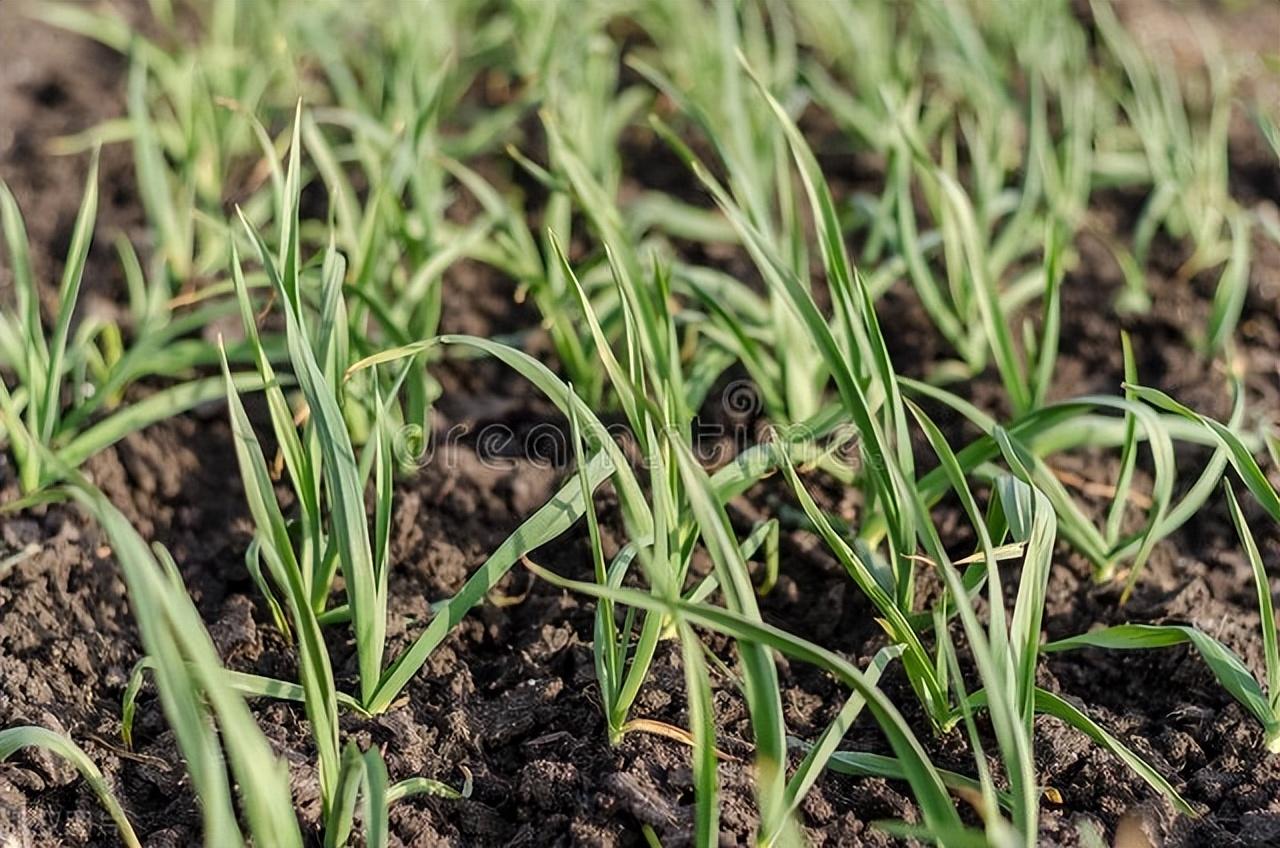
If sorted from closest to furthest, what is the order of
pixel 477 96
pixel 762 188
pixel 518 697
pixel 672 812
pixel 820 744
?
pixel 820 744, pixel 672 812, pixel 518 697, pixel 762 188, pixel 477 96

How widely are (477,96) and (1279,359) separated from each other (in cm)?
189

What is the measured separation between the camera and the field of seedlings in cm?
146

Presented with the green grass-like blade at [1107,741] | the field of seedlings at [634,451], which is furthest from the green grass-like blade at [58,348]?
the green grass-like blade at [1107,741]

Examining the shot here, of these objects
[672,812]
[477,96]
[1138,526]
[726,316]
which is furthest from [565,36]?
[672,812]

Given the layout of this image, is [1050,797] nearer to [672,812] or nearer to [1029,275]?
[672,812]

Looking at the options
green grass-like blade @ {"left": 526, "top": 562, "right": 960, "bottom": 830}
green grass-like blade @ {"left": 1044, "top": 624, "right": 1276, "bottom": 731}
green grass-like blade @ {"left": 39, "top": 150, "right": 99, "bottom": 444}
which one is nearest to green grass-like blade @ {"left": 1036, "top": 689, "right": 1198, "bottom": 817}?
green grass-like blade @ {"left": 1044, "top": 624, "right": 1276, "bottom": 731}

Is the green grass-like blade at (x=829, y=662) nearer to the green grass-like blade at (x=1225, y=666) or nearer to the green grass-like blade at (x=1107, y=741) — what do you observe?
the green grass-like blade at (x=1107, y=741)

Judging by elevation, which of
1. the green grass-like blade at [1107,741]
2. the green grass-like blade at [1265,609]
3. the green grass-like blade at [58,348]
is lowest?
the green grass-like blade at [1107,741]

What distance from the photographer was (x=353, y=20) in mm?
2951

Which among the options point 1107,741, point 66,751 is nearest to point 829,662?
point 1107,741

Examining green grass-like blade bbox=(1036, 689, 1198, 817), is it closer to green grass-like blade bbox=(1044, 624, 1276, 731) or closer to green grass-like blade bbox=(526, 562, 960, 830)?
green grass-like blade bbox=(1044, 624, 1276, 731)

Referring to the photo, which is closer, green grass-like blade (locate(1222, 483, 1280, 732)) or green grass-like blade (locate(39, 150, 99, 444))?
green grass-like blade (locate(1222, 483, 1280, 732))

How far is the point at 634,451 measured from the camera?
6.88 feet

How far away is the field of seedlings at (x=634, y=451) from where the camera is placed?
1455 millimetres
